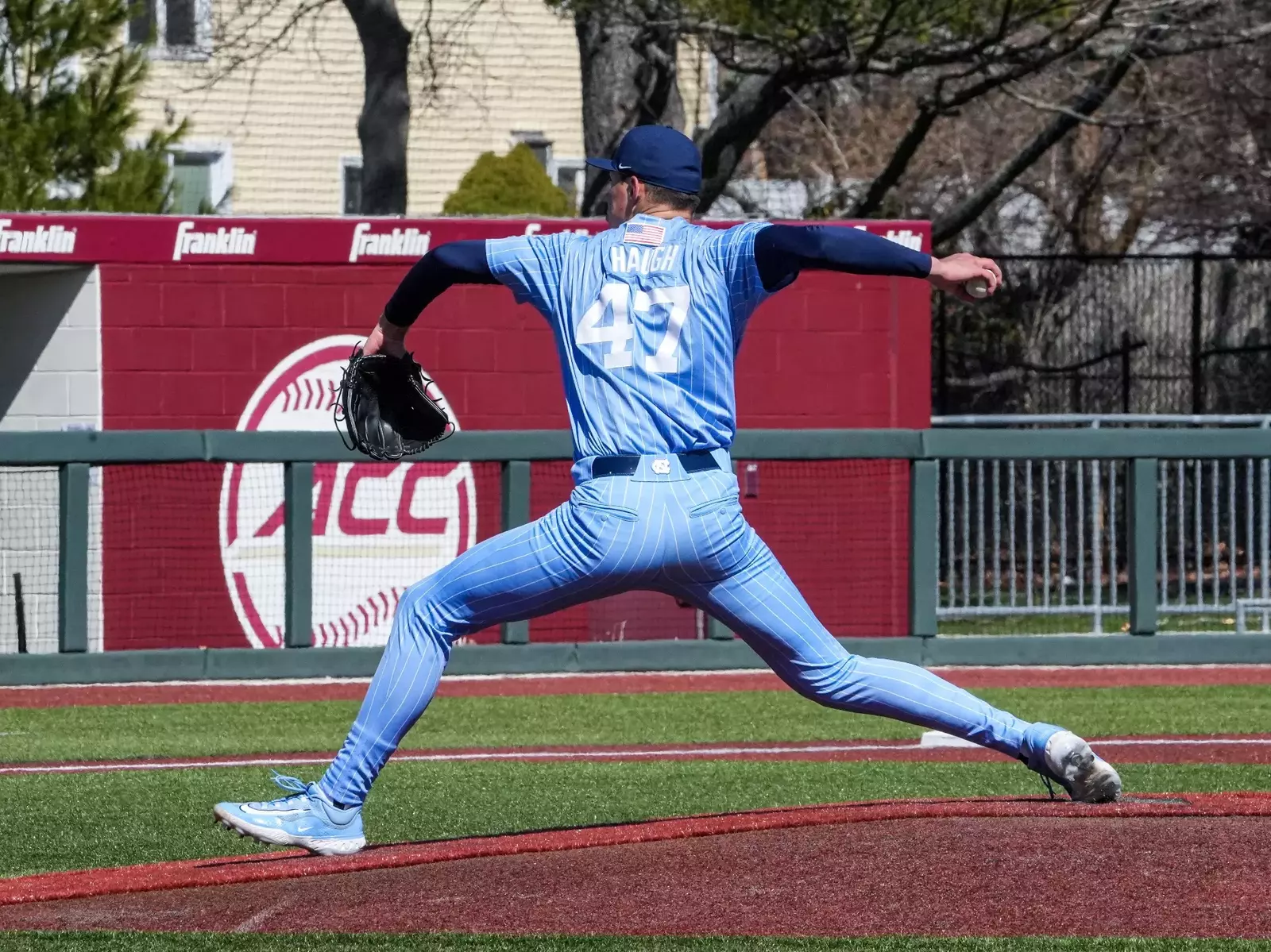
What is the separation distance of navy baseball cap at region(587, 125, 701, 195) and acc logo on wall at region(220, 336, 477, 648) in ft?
23.9

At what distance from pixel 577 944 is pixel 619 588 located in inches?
40.9

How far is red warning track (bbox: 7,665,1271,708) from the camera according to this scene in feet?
37.1

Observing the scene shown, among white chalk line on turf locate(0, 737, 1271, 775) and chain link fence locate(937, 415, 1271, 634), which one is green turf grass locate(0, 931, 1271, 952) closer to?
white chalk line on turf locate(0, 737, 1271, 775)

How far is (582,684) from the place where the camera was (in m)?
11.8

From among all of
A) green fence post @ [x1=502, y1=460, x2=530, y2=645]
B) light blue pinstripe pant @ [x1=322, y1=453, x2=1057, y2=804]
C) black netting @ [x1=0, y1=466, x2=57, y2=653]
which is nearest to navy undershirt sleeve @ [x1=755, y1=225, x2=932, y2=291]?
light blue pinstripe pant @ [x1=322, y1=453, x2=1057, y2=804]

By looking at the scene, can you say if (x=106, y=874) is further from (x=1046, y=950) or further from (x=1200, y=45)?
(x=1200, y=45)

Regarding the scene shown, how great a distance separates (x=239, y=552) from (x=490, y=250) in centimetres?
766

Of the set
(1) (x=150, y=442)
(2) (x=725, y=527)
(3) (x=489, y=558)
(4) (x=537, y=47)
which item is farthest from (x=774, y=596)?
(4) (x=537, y=47)

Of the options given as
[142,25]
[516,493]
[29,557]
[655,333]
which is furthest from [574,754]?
[142,25]

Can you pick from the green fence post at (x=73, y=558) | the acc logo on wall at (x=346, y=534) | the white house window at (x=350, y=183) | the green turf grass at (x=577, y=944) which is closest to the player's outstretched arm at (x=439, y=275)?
the green turf grass at (x=577, y=944)

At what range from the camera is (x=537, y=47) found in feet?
87.3

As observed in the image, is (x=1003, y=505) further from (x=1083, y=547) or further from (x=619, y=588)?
(x=619, y=588)

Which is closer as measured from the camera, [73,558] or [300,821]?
[300,821]

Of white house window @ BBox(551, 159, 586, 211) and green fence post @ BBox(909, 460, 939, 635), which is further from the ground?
white house window @ BBox(551, 159, 586, 211)
